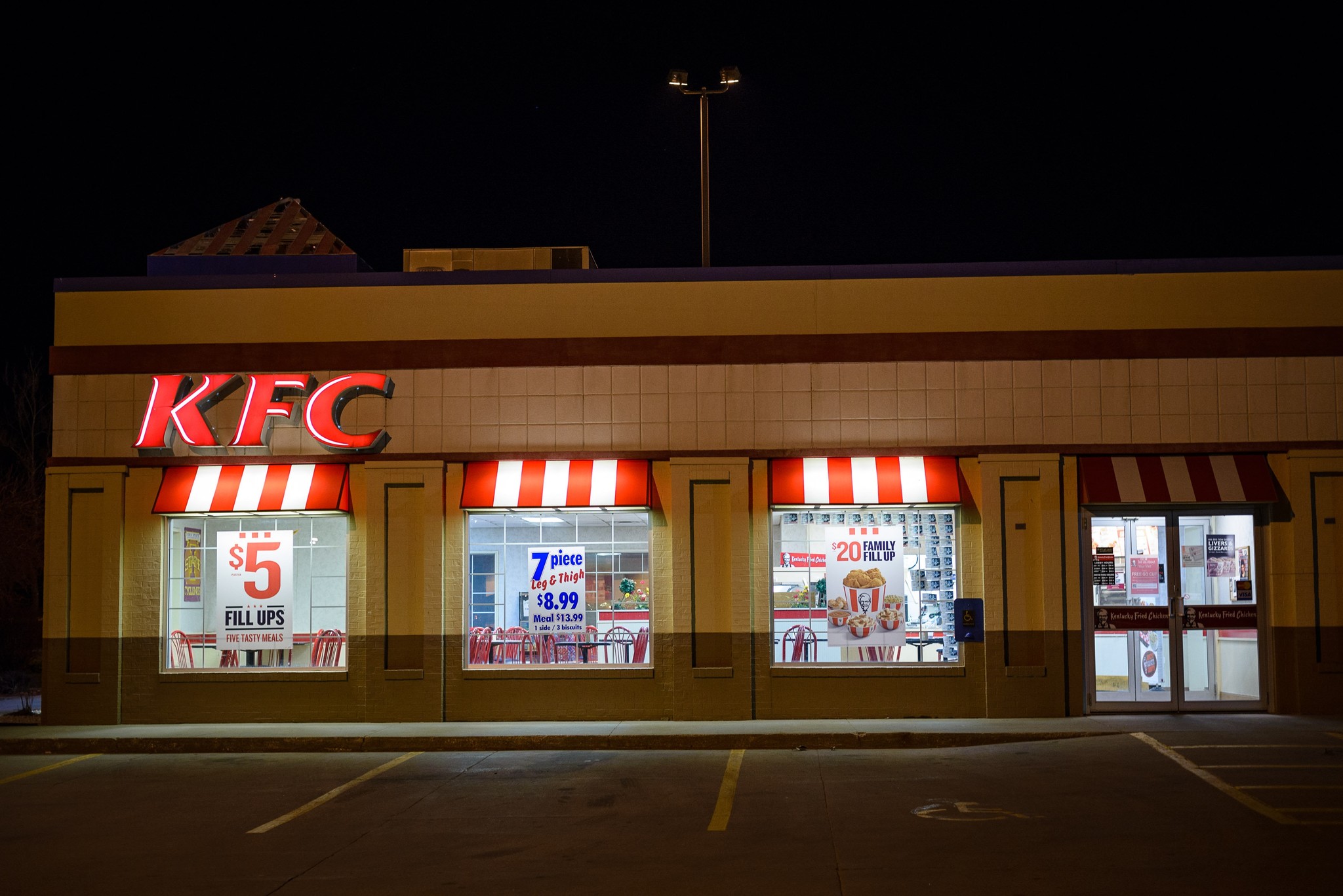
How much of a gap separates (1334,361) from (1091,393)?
10.5 feet

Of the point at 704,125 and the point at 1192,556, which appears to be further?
the point at 704,125

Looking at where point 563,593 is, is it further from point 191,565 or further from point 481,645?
point 191,565

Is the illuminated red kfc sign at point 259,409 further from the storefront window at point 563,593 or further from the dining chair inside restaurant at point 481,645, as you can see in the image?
the dining chair inside restaurant at point 481,645

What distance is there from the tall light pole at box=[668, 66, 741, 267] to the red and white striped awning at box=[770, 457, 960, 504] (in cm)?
524

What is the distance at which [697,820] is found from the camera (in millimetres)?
10328

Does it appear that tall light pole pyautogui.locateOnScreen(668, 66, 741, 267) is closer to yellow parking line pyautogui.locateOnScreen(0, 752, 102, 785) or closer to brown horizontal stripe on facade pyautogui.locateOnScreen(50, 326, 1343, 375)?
brown horizontal stripe on facade pyautogui.locateOnScreen(50, 326, 1343, 375)

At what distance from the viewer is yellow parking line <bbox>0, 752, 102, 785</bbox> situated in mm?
13195

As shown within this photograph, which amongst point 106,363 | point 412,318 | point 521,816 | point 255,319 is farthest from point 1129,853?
point 106,363

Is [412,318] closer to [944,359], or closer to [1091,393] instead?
[944,359]

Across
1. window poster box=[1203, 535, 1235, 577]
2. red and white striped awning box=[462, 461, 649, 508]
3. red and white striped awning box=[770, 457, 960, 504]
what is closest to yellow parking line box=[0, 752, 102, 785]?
red and white striped awning box=[462, 461, 649, 508]

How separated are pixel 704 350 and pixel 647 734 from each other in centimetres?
517

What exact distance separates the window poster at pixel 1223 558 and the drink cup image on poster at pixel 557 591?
8259 mm

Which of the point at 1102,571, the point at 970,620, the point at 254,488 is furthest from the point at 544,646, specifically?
the point at 1102,571

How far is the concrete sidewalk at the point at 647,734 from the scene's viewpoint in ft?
46.6
